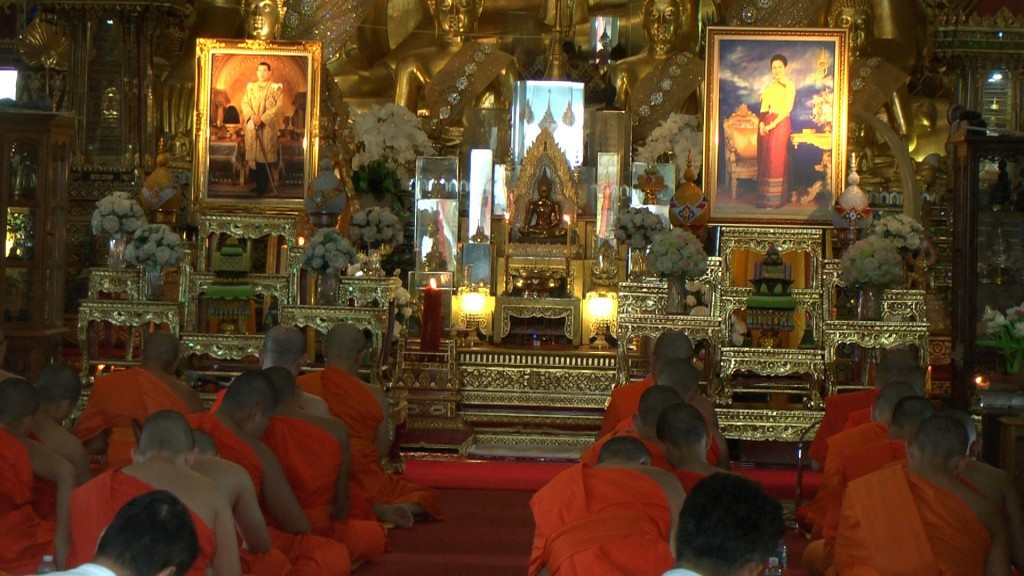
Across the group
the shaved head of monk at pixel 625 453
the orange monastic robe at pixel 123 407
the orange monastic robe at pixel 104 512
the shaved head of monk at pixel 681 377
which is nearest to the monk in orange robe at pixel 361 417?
the orange monastic robe at pixel 123 407

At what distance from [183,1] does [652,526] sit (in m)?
9.65

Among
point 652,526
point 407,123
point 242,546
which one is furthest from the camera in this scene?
point 407,123

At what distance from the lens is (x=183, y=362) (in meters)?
9.12

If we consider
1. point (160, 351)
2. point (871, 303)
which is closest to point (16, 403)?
point (160, 351)

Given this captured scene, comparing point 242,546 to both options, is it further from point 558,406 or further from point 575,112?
point 575,112

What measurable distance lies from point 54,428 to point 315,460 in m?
0.98

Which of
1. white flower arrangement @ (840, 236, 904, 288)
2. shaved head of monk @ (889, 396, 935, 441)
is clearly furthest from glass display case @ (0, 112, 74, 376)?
shaved head of monk @ (889, 396, 935, 441)

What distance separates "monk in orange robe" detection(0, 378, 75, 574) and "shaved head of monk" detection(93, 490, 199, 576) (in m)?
2.49

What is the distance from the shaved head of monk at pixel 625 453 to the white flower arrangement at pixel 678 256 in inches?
173

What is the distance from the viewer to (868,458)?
587 centimetres

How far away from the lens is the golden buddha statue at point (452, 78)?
13.0 meters

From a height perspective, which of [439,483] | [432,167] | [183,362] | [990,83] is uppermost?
[990,83]

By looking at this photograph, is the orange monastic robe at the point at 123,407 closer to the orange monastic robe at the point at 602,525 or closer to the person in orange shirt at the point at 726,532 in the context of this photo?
the orange monastic robe at the point at 602,525

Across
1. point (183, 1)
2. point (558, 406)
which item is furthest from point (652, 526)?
point (183, 1)
